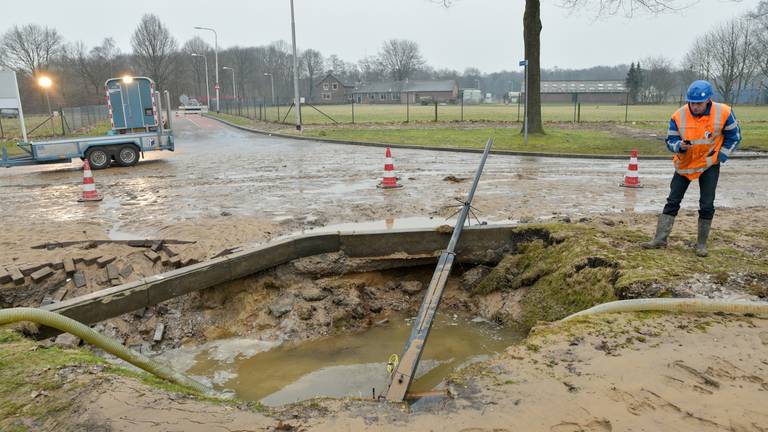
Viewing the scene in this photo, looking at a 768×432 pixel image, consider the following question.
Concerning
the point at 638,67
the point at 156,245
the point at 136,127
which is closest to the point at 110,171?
the point at 136,127

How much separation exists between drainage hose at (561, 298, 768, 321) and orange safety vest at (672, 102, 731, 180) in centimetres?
169

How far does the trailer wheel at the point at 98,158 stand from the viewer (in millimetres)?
14828

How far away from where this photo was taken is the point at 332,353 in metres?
5.45

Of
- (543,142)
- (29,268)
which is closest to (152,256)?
(29,268)

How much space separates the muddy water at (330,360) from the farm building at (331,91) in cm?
11117

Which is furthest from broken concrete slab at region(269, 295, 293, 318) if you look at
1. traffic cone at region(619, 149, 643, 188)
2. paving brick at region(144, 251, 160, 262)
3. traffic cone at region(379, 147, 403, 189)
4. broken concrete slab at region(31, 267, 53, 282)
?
traffic cone at region(619, 149, 643, 188)

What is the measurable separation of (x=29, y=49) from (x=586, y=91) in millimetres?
80029

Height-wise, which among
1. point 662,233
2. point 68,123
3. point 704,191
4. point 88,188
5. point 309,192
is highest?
point 68,123

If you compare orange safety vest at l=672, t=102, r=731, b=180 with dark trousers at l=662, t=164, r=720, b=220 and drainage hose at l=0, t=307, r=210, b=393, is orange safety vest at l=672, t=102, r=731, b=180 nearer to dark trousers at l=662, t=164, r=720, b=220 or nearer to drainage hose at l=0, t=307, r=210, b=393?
dark trousers at l=662, t=164, r=720, b=220

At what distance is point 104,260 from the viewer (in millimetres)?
6324

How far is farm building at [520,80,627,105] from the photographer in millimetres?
87562

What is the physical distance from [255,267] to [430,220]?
2.75m

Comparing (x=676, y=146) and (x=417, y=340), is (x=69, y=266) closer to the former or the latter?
(x=417, y=340)

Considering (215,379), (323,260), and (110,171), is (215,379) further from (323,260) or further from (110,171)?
(110,171)
